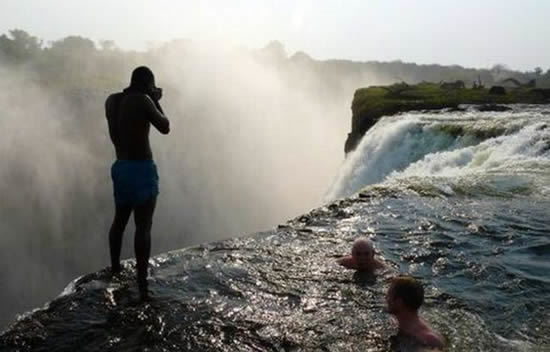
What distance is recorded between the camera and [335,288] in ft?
19.4

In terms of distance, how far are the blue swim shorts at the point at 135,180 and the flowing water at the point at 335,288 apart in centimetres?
99

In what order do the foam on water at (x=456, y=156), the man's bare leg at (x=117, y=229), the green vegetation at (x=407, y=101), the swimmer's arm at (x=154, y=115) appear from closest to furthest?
A: the swimmer's arm at (x=154, y=115) < the man's bare leg at (x=117, y=229) < the foam on water at (x=456, y=156) < the green vegetation at (x=407, y=101)

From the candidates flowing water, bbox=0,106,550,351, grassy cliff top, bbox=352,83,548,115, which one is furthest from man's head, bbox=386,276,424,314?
grassy cliff top, bbox=352,83,548,115

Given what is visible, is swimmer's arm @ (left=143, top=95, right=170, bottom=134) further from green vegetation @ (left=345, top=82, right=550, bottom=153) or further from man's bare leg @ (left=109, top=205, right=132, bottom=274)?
green vegetation @ (left=345, top=82, right=550, bottom=153)

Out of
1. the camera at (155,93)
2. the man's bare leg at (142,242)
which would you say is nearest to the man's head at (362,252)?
the man's bare leg at (142,242)

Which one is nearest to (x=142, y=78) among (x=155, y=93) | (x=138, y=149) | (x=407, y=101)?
(x=155, y=93)

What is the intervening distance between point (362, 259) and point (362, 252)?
11 cm

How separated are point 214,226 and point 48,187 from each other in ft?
40.8

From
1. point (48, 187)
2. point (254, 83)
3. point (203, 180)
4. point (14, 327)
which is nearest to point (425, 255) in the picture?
point (14, 327)

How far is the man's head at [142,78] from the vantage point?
16.8 ft

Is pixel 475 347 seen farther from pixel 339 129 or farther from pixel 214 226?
pixel 339 129

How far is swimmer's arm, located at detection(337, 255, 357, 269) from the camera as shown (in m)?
6.55

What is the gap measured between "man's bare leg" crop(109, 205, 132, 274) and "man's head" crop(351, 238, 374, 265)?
261cm

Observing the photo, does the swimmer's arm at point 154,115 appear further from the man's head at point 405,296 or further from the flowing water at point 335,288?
the man's head at point 405,296
